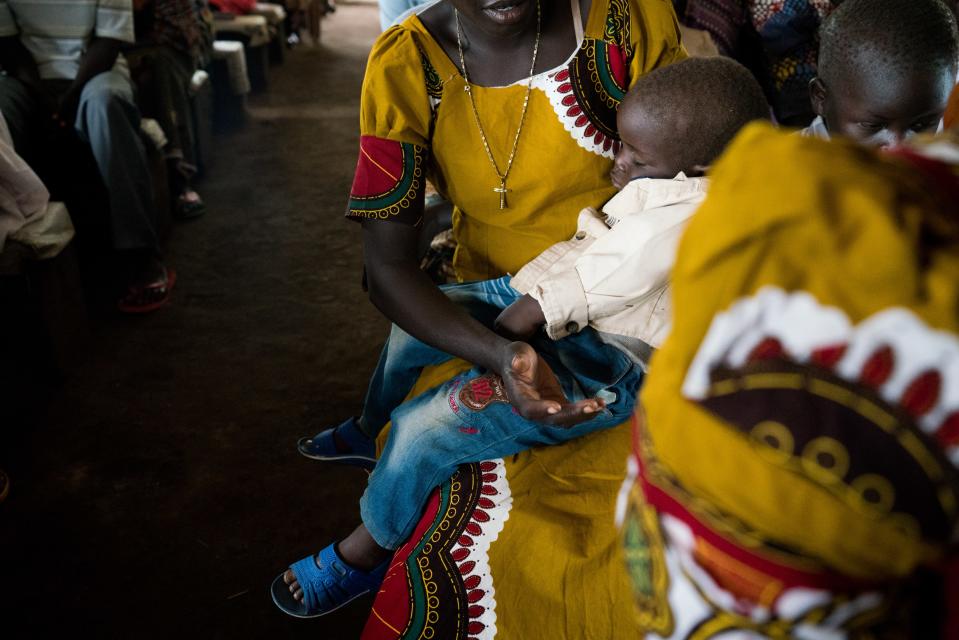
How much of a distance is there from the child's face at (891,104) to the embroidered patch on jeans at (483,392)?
0.76m

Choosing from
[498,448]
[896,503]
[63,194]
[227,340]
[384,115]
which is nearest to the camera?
[896,503]

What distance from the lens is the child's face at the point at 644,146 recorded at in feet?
4.41

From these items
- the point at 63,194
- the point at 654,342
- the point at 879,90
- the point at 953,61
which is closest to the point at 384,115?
the point at 654,342

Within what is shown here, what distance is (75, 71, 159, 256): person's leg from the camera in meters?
3.04

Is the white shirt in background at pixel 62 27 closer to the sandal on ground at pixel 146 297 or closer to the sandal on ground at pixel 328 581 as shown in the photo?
the sandal on ground at pixel 146 297

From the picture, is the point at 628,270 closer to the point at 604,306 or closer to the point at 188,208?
the point at 604,306

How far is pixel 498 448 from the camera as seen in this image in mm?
1323

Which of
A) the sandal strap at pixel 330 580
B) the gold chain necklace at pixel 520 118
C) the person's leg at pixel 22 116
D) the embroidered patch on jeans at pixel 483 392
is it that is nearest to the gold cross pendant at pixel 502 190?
the gold chain necklace at pixel 520 118

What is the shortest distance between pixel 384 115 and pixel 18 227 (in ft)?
5.16

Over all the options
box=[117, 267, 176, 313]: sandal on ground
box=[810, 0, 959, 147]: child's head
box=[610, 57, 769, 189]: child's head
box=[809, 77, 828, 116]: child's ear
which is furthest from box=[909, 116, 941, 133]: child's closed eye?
box=[117, 267, 176, 313]: sandal on ground

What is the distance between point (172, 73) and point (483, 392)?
308 cm

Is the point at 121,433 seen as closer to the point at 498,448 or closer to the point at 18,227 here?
the point at 18,227

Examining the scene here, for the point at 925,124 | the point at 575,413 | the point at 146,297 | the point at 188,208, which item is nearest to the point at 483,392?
the point at 575,413

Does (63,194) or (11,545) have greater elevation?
(63,194)
